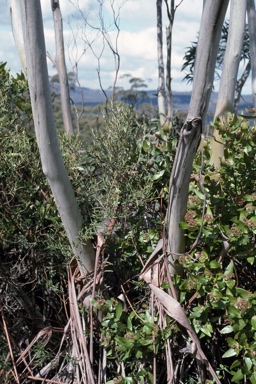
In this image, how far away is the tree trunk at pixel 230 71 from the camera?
3.00 meters

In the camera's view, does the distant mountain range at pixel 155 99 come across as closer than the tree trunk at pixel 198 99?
No

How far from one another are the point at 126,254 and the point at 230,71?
119cm

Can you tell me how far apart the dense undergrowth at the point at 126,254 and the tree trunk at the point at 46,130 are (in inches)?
3.3

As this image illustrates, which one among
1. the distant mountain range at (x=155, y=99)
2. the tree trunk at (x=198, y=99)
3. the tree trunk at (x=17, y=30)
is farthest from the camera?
the distant mountain range at (x=155, y=99)

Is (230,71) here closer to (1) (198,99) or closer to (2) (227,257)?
(1) (198,99)

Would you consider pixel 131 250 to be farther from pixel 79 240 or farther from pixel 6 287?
pixel 6 287

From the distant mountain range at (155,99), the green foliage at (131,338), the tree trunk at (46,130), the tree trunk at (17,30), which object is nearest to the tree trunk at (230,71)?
the distant mountain range at (155,99)

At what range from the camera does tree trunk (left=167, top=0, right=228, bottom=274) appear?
223 cm

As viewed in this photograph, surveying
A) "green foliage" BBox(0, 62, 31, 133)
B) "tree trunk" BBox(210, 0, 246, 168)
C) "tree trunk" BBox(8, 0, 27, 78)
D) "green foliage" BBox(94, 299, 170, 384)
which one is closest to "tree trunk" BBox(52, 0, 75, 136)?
"tree trunk" BBox(8, 0, 27, 78)

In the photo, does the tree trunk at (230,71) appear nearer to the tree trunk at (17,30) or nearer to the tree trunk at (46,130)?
the tree trunk at (46,130)

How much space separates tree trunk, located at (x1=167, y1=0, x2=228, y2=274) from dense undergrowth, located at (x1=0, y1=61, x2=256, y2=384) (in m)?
Answer: 0.14

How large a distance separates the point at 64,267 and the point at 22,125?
827 millimetres

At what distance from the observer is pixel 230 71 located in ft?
10.2

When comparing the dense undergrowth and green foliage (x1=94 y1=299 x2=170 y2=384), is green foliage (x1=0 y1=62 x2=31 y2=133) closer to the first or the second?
the dense undergrowth
